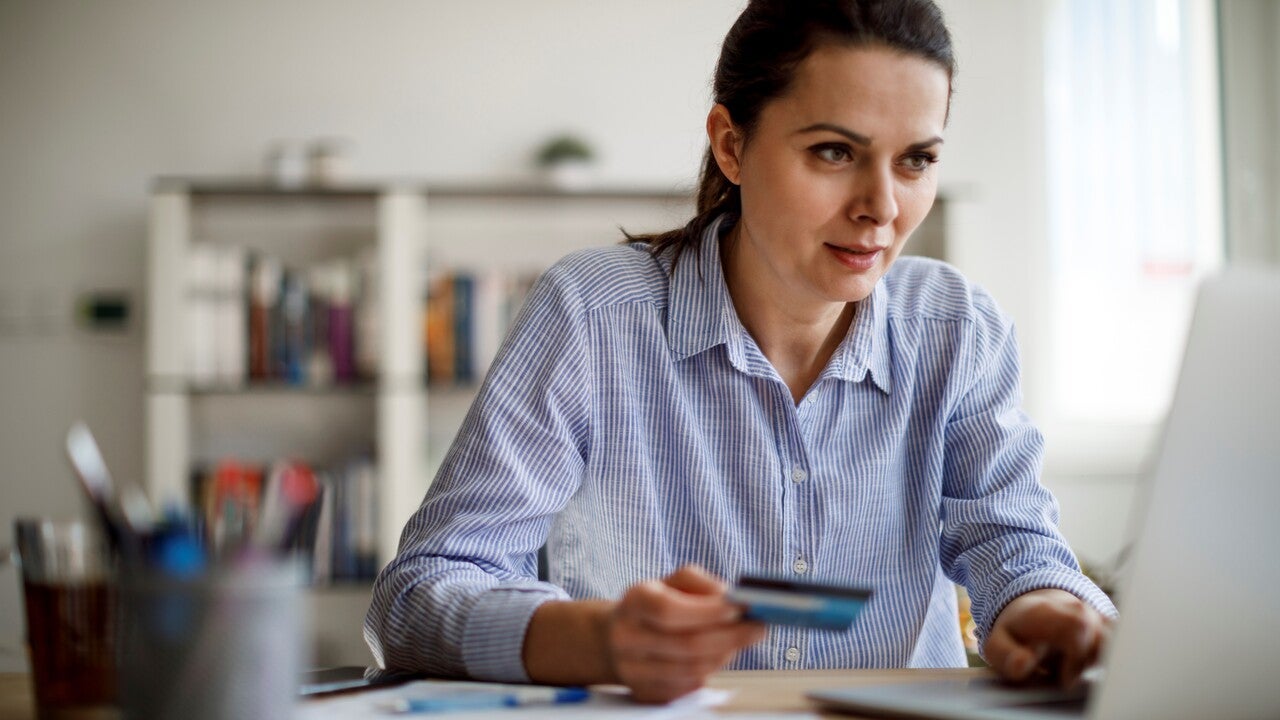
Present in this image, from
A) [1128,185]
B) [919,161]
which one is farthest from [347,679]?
[1128,185]

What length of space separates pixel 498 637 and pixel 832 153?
0.61 metres

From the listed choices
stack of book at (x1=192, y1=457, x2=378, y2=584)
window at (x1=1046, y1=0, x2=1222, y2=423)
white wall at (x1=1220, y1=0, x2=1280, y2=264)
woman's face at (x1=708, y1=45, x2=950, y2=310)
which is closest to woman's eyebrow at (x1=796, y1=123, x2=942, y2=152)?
woman's face at (x1=708, y1=45, x2=950, y2=310)

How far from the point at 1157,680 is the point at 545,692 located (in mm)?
412

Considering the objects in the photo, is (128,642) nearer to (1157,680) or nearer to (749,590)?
(749,590)

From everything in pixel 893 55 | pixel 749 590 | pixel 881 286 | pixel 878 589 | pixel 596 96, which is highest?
pixel 596 96

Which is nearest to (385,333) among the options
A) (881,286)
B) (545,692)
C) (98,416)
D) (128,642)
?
(98,416)

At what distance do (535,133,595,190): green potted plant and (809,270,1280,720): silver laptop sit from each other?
2791mm

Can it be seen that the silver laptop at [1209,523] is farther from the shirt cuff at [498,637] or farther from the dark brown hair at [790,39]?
the dark brown hair at [790,39]

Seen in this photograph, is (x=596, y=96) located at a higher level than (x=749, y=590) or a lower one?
higher

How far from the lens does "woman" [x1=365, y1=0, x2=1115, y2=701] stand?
1.14m

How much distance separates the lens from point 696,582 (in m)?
0.78

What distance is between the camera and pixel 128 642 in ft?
1.89

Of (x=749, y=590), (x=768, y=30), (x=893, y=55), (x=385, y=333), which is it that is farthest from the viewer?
(x=385, y=333)

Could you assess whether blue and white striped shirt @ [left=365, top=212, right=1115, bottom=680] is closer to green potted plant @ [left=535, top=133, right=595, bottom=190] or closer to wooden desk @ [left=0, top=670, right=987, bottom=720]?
wooden desk @ [left=0, top=670, right=987, bottom=720]
